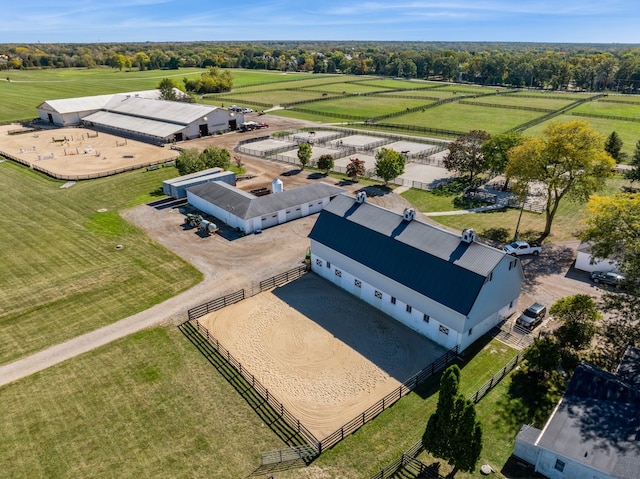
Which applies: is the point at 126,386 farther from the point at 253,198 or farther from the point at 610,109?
the point at 610,109

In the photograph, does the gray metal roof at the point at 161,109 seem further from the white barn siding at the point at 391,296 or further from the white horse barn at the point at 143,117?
the white barn siding at the point at 391,296

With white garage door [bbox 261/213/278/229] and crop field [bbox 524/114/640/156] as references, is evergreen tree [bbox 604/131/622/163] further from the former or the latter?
white garage door [bbox 261/213/278/229]

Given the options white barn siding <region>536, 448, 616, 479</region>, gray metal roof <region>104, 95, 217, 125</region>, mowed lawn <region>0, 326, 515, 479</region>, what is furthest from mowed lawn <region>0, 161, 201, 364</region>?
gray metal roof <region>104, 95, 217, 125</region>

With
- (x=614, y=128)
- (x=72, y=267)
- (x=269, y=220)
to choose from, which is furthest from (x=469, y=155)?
(x=614, y=128)

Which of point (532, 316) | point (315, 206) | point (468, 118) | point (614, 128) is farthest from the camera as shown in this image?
point (468, 118)

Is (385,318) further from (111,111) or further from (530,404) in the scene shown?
(111,111)

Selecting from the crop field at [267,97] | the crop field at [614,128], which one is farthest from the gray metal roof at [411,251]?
the crop field at [267,97]
